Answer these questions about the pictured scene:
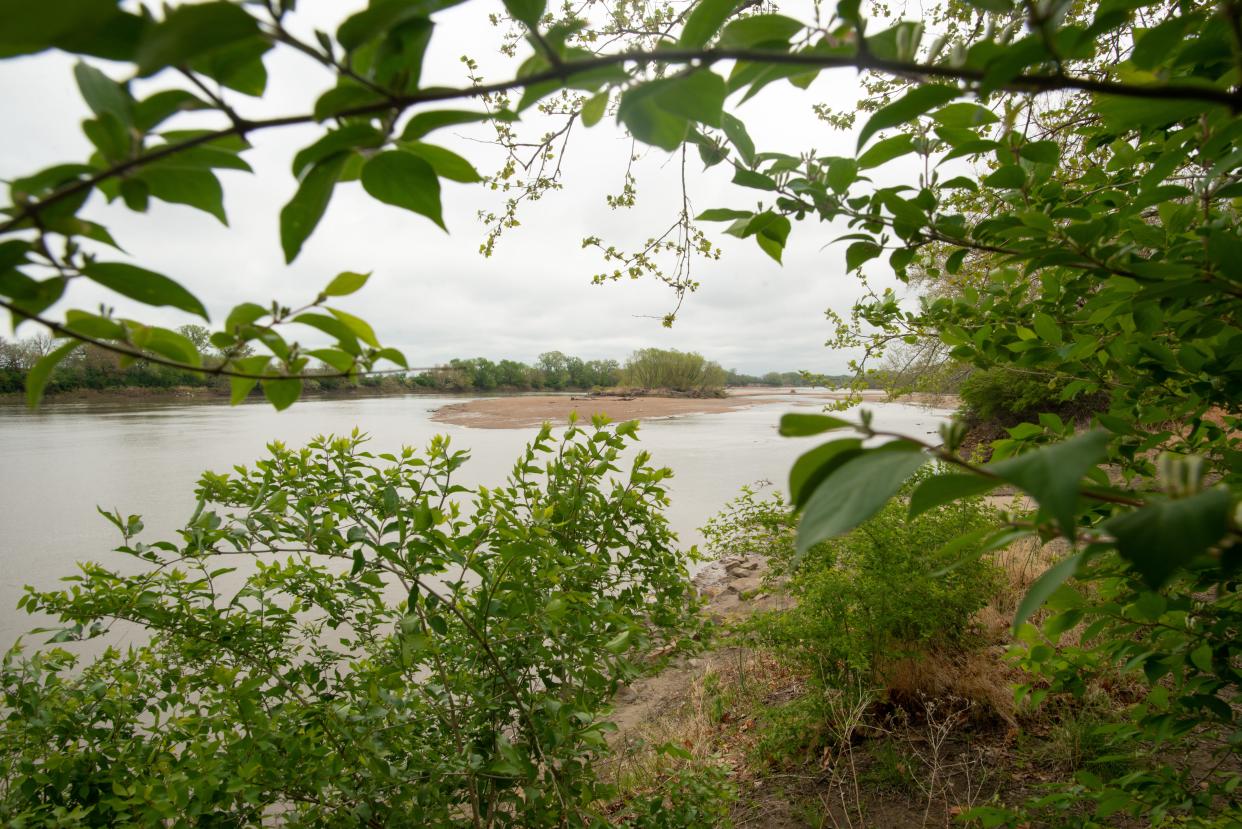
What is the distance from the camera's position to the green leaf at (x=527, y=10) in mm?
368

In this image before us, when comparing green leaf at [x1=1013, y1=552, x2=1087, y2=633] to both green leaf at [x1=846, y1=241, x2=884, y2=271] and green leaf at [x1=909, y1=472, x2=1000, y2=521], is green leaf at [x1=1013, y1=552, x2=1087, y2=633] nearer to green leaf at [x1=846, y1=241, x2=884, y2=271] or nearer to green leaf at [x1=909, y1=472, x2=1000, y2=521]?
green leaf at [x1=909, y1=472, x2=1000, y2=521]

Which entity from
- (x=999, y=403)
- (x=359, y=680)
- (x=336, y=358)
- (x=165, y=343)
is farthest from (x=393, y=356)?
(x=999, y=403)

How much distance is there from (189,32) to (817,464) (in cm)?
41

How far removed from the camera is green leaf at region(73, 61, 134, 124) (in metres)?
0.35

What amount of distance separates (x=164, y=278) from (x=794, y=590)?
340 centimetres

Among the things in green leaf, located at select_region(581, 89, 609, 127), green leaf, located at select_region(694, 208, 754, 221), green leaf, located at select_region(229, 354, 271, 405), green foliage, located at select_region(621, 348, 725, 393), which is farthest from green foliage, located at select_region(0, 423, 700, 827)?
green foliage, located at select_region(621, 348, 725, 393)

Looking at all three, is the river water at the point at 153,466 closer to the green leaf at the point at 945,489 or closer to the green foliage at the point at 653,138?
the green foliage at the point at 653,138

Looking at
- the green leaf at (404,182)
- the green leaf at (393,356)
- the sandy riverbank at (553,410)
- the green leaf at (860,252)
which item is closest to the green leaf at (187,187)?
the green leaf at (404,182)

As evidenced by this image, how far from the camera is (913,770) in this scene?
2.69 m

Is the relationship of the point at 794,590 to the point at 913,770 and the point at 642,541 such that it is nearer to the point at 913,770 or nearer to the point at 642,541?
the point at 913,770

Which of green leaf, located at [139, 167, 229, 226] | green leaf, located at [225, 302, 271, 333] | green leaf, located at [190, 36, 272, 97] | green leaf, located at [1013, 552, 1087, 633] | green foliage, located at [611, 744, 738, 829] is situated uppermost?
green leaf, located at [190, 36, 272, 97]

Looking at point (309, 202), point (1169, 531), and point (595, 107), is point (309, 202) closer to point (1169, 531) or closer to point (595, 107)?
point (595, 107)

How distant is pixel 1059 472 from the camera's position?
28 centimetres

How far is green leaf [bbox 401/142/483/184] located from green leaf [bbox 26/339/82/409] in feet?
1.04
